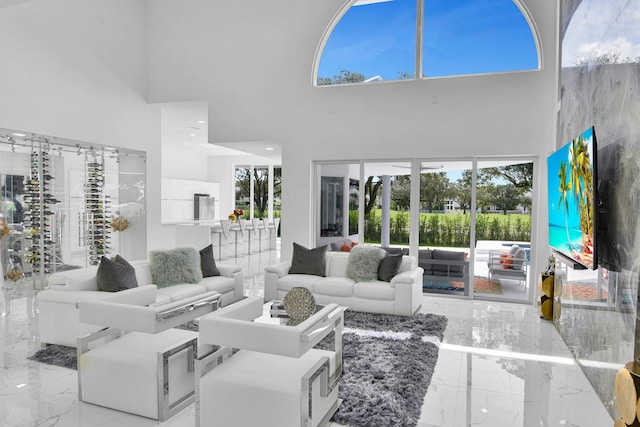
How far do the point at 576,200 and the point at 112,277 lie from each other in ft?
14.3

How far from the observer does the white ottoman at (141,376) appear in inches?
114

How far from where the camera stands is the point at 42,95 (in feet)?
21.0

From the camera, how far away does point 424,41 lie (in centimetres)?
690

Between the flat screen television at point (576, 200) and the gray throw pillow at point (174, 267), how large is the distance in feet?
13.5

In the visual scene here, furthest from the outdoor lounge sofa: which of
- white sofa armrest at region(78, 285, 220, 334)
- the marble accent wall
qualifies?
white sofa armrest at region(78, 285, 220, 334)

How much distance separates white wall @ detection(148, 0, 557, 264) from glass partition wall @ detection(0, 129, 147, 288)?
179 cm

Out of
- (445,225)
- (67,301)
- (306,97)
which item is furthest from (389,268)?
(67,301)

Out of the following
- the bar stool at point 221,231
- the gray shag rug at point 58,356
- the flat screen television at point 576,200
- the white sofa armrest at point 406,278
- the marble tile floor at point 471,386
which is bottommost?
the marble tile floor at point 471,386

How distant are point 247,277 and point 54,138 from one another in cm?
386

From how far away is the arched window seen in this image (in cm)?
655

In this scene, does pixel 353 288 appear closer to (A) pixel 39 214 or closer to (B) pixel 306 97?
(B) pixel 306 97

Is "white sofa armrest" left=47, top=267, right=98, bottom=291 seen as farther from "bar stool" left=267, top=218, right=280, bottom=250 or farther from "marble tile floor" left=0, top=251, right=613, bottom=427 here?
"bar stool" left=267, top=218, right=280, bottom=250

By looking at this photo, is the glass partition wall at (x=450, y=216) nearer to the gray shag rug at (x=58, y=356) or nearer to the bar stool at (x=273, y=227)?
the gray shag rug at (x=58, y=356)

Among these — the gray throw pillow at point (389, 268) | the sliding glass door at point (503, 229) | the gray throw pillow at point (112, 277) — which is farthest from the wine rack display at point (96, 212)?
the sliding glass door at point (503, 229)
